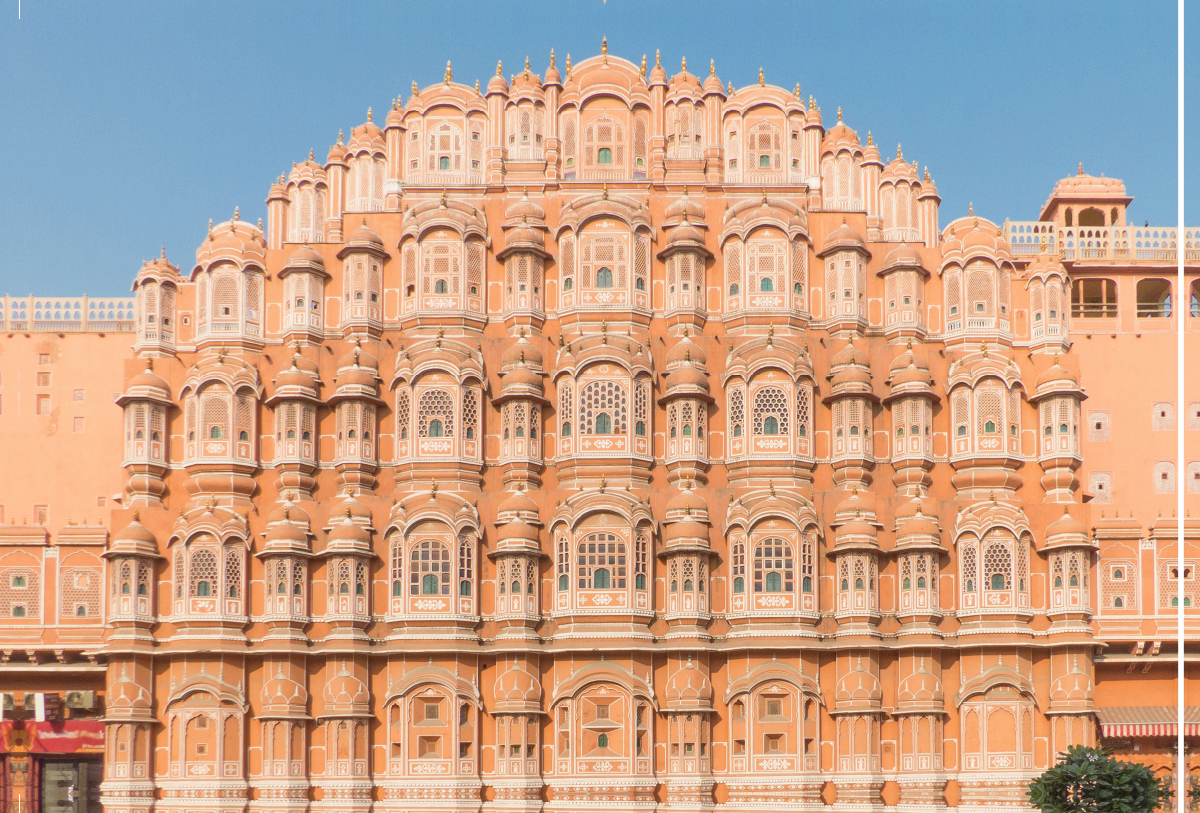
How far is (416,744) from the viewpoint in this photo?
157 ft

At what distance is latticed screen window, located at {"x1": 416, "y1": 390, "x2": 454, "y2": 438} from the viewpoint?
164 feet

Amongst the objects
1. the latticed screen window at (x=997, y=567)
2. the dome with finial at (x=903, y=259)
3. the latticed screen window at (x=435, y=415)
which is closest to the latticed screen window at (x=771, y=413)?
the dome with finial at (x=903, y=259)

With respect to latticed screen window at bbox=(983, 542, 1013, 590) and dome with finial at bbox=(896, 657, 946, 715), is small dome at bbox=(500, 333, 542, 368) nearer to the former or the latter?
dome with finial at bbox=(896, 657, 946, 715)

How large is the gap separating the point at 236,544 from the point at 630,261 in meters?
14.8

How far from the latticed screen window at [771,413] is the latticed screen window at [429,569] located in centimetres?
1019

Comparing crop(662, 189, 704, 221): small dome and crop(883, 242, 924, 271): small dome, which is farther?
crop(662, 189, 704, 221): small dome

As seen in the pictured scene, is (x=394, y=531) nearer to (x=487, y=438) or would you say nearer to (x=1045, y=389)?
(x=487, y=438)

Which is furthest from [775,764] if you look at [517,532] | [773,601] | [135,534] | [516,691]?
[135,534]

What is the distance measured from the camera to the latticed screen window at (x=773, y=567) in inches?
1913

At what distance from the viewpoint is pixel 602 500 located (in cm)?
4847

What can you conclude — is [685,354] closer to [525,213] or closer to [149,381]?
[525,213]

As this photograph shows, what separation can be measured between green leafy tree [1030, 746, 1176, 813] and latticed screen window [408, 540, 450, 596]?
62.3 ft

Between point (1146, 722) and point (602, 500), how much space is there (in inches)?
702

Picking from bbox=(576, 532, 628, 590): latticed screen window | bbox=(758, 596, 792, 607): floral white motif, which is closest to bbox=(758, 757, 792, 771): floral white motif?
bbox=(758, 596, 792, 607): floral white motif
